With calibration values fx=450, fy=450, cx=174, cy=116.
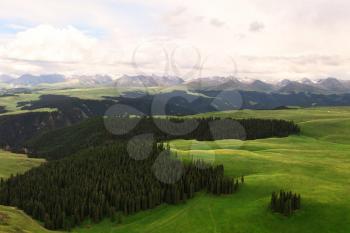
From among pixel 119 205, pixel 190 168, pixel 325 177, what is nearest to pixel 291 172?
pixel 325 177

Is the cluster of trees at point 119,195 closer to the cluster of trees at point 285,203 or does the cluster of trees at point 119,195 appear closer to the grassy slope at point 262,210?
the grassy slope at point 262,210

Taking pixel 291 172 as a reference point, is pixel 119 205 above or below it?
below

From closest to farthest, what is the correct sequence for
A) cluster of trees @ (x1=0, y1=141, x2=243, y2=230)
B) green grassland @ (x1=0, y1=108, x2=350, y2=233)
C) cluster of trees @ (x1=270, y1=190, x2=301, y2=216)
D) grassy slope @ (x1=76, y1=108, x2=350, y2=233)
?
green grassland @ (x1=0, y1=108, x2=350, y2=233), grassy slope @ (x1=76, y1=108, x2=350, y2=233), cluster of trees @ (x1=270, y1=190, x2=301, y2=216), cluster of trees @ (x1=0, y1=141, x2=243, y2=230)

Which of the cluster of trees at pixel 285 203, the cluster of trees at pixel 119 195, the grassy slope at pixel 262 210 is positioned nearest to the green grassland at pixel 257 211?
the grassy slope at pixel 262 210

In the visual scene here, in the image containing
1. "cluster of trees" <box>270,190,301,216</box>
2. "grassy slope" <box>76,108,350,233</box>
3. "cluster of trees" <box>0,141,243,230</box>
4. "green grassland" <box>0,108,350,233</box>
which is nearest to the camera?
"green grassland" <box>0,108,350,233</box>

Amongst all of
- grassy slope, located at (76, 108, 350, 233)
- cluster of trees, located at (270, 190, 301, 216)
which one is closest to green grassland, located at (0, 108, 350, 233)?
grassy slope, located at (76, 108, 350, 233)

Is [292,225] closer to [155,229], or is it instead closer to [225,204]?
[225,204]

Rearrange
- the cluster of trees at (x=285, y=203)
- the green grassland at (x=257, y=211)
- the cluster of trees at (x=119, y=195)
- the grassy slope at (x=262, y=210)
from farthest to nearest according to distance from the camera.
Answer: the cluster of trees at (x=119, y=195) → the cluster of trees at (x=285, y=203) → the grassy slope at (x=262, y=210) → the green grassland at (x=257, y=211)

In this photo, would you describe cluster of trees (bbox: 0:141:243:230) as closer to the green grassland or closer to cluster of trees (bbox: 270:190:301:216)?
the green grassland
